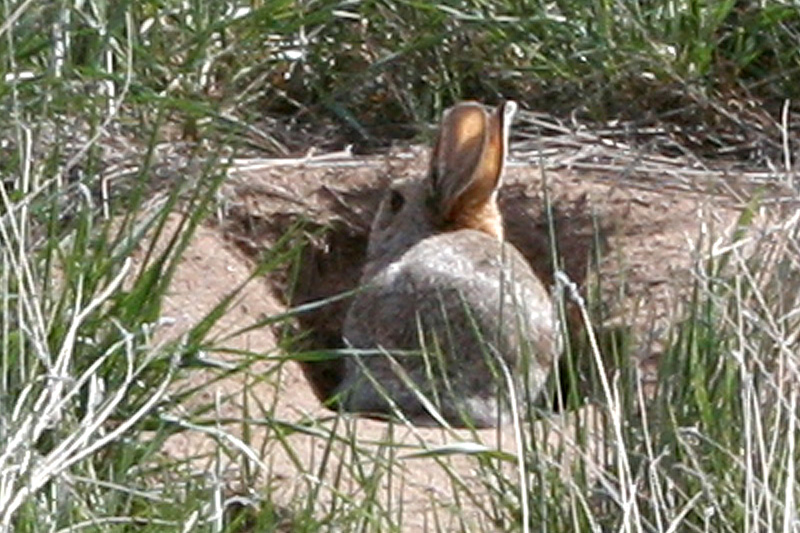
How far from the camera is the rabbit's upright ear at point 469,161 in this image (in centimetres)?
604

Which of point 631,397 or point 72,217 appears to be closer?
point 631,397

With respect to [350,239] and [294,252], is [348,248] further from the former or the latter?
[294,252]

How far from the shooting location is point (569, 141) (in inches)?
255

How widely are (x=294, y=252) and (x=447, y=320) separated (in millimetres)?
759

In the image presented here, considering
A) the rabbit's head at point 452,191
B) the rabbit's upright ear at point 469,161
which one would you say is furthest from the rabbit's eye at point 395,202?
the rabbit's upright ear at point 469,161

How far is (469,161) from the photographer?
6.14 m

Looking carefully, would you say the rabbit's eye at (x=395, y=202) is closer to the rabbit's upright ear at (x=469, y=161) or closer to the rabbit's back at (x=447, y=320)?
the rabbit's upright ear at (x=469, y=161)

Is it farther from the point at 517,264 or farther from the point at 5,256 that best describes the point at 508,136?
the point at 5,256

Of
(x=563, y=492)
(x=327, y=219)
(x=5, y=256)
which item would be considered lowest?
(x=327, y=219)

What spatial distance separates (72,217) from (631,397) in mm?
1664

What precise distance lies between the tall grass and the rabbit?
0.37 meters

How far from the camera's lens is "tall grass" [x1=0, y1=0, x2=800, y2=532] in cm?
380

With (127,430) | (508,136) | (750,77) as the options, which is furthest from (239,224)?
(127,430)

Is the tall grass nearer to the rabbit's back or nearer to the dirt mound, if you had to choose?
the dirt mound
